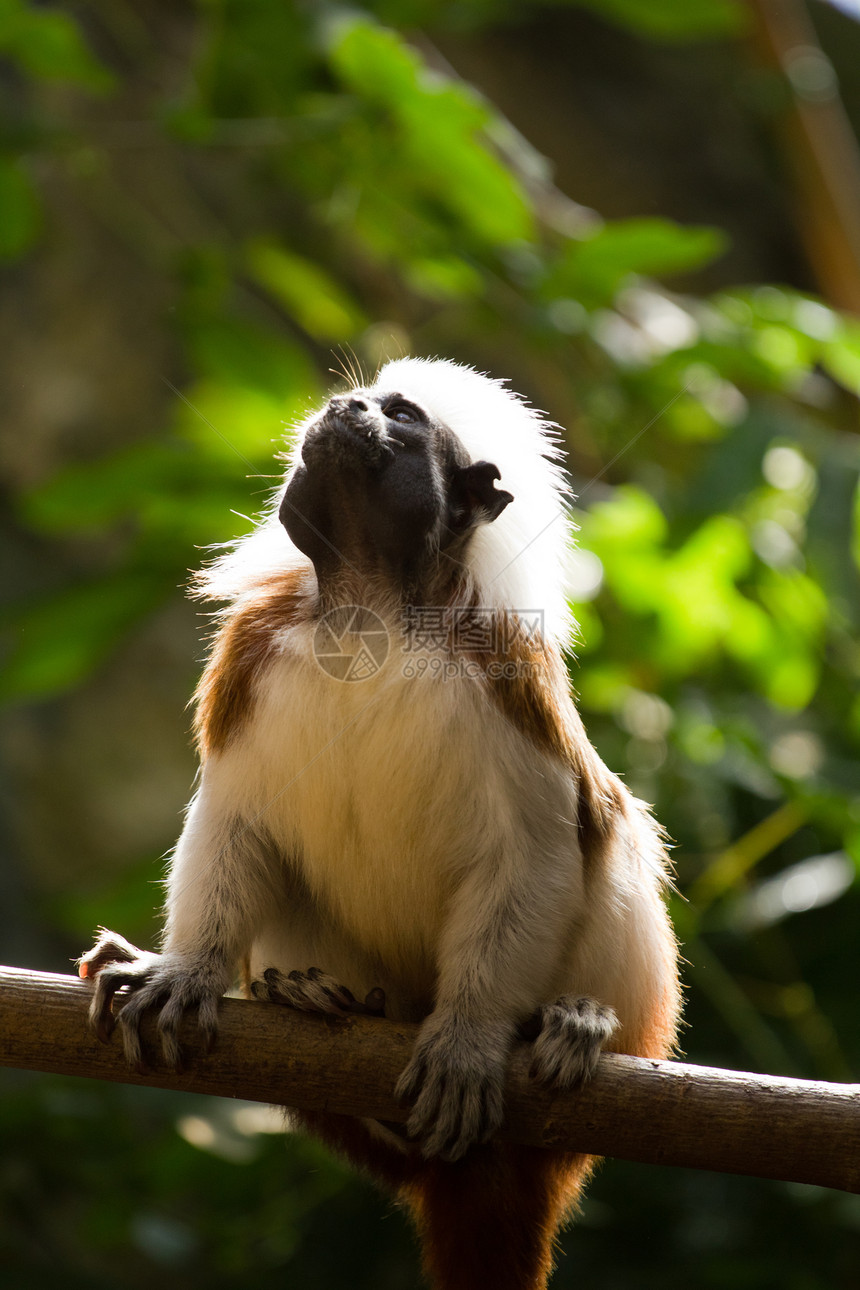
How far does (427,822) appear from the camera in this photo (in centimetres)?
196

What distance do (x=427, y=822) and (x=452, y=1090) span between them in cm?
41

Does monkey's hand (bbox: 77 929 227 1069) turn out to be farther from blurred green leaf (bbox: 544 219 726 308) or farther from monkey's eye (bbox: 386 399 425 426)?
blurred green leaf (bbox: 544 219 726 308)

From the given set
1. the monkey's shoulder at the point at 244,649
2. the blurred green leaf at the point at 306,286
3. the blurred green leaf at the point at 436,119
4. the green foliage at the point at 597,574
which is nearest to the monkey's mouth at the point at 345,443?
the monkey's shoulder at the point at 244,649

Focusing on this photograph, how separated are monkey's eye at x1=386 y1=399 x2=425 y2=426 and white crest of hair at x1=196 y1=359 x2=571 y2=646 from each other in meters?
0.04

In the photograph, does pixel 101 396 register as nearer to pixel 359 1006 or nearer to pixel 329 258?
pixel 329 258

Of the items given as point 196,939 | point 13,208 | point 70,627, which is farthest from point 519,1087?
point 13,208

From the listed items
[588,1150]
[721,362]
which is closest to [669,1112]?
[588,1150]

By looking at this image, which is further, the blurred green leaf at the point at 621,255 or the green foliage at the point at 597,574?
the blurred green leaf at the point at 621,255

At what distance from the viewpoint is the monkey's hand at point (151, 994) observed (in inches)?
71.3

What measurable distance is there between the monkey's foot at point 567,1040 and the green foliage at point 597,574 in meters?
1.06

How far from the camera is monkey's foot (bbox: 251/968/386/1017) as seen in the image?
70.8 inches

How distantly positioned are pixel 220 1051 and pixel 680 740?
1.62 metres

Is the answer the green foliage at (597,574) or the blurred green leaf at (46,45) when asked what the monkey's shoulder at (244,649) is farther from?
the blurred green leaf at (46,45)

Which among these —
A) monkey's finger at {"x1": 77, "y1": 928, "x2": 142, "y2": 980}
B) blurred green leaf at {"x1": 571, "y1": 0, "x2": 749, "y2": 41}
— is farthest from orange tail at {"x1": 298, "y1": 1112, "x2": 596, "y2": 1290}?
blurred green leaf at {"x1": 571, "y1": 0, "x2": 749, "y2": 41}
